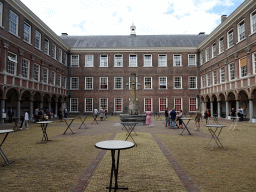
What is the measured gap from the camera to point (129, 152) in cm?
636

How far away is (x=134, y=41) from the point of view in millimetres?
32438

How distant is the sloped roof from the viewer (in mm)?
31703

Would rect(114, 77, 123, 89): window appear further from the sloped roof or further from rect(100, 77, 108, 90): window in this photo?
the sloped roof

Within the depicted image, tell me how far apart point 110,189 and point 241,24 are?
74.9 ft

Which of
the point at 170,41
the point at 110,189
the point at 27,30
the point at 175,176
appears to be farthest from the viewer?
the point at 170,41

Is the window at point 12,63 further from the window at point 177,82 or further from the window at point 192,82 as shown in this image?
the window at point 192,82

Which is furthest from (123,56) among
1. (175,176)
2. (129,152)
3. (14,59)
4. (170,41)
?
(175,176)

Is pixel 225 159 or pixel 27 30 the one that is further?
pixel 27 30

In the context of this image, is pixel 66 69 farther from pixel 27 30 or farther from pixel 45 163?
pixel 45 163

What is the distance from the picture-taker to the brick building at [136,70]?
21219mm

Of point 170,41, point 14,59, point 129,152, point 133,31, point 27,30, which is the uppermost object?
point 133,31

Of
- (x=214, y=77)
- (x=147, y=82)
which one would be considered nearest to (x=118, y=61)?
(x=147, y=82)

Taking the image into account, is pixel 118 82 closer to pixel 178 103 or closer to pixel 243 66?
pixel 178 103

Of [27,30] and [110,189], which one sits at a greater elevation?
[27,30]
